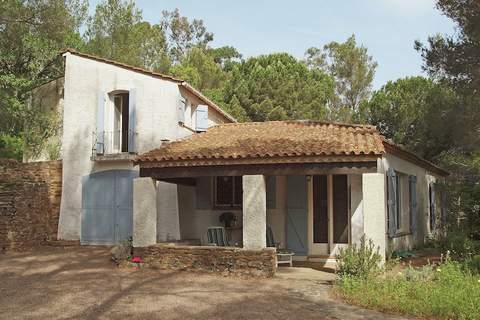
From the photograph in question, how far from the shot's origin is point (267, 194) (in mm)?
12766

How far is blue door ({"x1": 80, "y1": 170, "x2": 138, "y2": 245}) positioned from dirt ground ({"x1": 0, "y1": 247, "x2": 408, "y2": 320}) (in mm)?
3184

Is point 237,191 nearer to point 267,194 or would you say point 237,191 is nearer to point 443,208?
point 267,194

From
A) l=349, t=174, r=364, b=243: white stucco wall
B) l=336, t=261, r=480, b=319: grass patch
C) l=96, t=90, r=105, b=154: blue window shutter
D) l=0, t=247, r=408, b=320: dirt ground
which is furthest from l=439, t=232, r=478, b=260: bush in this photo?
l=96, t=90, r=105, b=154: blue window shutter

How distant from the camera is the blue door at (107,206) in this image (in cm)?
1443

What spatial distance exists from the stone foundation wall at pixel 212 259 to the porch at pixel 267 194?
0.61 ft

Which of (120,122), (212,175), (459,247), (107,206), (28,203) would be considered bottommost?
(459,247)

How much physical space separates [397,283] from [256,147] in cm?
425

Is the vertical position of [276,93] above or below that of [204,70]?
below

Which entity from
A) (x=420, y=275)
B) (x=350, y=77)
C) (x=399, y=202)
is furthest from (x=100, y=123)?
(x=350, y=77)

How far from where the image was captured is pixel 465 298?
6.70 meters

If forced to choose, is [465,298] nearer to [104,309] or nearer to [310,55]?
[104,309]

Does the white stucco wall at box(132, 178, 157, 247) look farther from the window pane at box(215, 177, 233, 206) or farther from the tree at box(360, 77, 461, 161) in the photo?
the tree at box(360, 77, 461, 161)

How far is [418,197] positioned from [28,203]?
39.0 ft

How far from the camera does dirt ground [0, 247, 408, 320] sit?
6.86m
